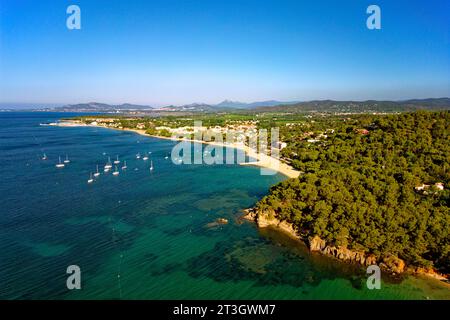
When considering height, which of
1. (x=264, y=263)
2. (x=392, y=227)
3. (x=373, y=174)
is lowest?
(x=264, y=263)

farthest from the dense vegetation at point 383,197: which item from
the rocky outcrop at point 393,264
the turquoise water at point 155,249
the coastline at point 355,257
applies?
the turquoise water at point 155,249

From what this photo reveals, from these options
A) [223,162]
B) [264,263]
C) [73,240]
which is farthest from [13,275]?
[223,162]

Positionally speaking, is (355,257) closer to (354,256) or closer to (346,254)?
(354,256)

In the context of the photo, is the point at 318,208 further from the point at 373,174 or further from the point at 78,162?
the point at 78,162

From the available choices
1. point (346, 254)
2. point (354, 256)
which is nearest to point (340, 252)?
point (346, 254)

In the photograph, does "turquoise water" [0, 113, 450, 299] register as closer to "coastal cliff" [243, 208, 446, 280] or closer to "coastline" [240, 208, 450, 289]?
"coastline" [240, 208, 450, 289]

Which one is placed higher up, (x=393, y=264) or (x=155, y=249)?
(x=393, y=264)

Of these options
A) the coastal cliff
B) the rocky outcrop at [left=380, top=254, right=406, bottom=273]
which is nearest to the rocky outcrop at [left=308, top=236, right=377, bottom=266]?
the coastal cliff
